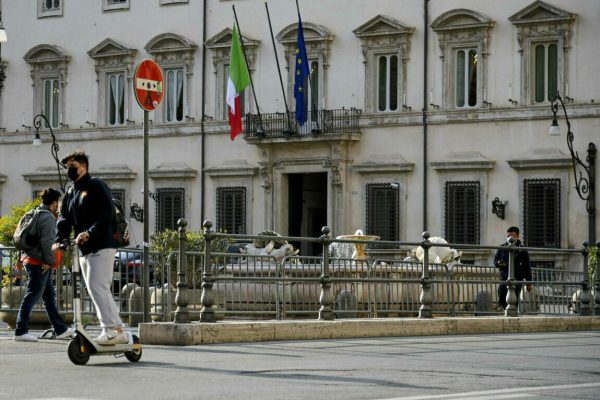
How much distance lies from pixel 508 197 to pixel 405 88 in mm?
4697

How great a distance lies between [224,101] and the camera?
49688mm

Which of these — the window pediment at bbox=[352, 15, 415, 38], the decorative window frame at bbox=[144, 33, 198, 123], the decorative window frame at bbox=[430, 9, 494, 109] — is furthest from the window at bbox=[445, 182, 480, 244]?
the decorative window frame at bbox=[144, 33, 198, 123]

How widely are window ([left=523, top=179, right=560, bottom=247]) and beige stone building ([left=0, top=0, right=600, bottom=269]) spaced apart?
5 centimetres

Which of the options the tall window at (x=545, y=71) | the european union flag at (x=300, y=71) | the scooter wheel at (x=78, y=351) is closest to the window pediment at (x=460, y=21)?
the tall window at (x=545, y=71)

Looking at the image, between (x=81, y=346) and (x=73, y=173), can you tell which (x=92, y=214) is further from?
(x=81, y=346)

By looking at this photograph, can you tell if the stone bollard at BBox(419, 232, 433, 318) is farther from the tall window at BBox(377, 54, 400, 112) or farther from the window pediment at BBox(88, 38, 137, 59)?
the window pediment at BBox(88, 38, 137, 59)

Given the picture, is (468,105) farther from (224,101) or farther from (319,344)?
(319,344)

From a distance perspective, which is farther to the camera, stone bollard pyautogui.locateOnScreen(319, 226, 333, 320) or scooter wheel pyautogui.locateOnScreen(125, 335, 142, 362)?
stone bollard pyautogui.locateOnScreen(319, 226, 333, 320)

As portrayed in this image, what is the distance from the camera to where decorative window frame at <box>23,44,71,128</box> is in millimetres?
53219

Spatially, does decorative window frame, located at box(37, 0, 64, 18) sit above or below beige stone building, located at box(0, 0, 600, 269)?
above

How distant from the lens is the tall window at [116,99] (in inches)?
2052

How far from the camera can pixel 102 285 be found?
1372cm

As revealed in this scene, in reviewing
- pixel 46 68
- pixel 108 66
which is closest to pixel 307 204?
pixel 108 66

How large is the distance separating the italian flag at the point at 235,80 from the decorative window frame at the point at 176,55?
5287mm
